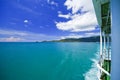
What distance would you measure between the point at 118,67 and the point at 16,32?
25.6 meters

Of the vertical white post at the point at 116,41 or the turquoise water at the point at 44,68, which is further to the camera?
the turquoise water at the point at 44,68

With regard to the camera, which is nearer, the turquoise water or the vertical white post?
the vertical white post

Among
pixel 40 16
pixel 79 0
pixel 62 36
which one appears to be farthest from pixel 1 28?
pixel 79 0

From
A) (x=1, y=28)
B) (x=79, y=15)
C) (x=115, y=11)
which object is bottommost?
(x=115, y=11)

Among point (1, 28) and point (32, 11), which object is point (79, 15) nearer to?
point (32, 11)

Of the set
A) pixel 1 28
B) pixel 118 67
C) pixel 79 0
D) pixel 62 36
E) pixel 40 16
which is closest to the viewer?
pixel 118 67

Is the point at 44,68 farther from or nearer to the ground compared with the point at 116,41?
nearer to the ground

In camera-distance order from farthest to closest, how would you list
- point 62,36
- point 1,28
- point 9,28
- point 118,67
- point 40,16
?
point 62,36 < point 40,16 < point 9,28 < point 1,28 < point 118,67

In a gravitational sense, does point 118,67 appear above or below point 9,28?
below

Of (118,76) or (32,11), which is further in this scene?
(32,11)

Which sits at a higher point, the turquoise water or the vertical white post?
the vertical white post

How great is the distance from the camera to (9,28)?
969 inches

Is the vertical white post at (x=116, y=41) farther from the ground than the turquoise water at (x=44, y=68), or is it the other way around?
the vertical white post at (x=116, y=41)

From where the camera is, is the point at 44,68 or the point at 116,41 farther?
the point at 44,68
